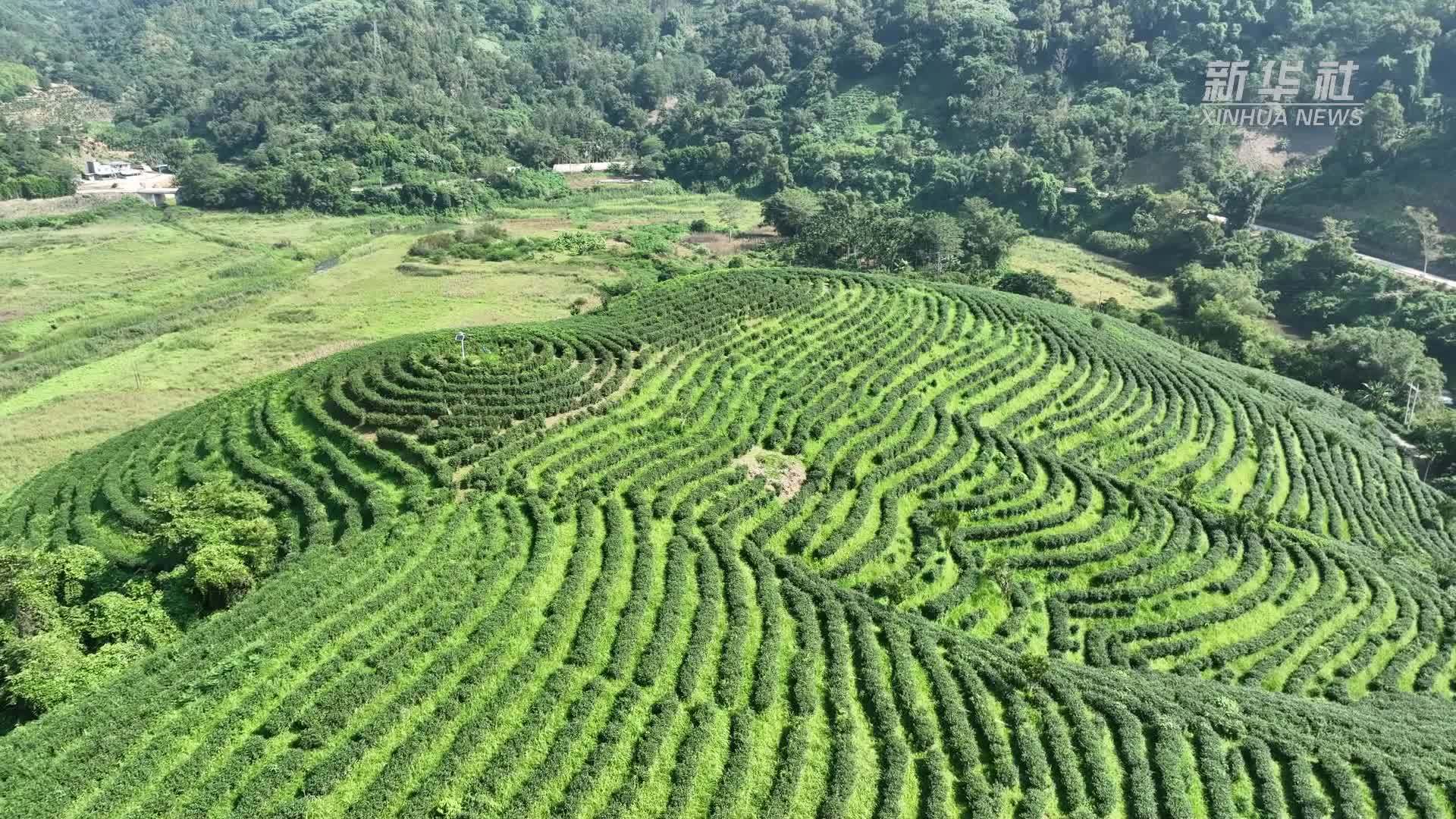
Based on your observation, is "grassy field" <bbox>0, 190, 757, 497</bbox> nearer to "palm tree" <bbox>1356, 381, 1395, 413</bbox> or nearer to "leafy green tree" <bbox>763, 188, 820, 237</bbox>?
"leafy green tree" <bbox>763, 188, 820, 237</bbox>

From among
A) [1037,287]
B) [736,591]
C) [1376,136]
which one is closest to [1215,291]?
[1037,287]

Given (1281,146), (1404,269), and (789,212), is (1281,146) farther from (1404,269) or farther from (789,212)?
(789,212)

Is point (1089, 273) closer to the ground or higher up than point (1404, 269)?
closer to the ground

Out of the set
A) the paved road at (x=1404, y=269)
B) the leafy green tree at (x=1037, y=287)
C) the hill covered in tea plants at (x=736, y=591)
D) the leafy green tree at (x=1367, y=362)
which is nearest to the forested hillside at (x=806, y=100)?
the paved road at (x=1404, y=269)

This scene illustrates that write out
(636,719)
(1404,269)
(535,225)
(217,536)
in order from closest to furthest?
(636,719) → (217,536) → (1404,269) → (535,225)

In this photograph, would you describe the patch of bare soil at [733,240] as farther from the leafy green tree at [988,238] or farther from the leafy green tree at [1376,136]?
the leafy green tree at [1376,136]

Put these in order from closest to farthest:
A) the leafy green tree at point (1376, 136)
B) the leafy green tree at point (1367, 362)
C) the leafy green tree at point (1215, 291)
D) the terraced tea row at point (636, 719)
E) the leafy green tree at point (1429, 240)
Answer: the terraced tea row at point (636, 719) < the leafy green tree at point (1367, 362) < the leafy green tree at point (1215, 291) < the leafy green tree at point (1429, 240) < the leafy green tree at point (1376, 136)

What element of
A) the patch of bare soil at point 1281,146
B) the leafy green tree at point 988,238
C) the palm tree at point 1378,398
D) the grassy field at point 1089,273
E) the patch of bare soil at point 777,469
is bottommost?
the palm tree at point 1378,398
